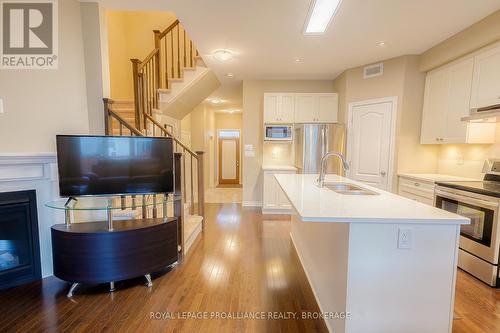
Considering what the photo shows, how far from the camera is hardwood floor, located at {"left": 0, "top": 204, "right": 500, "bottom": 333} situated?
5.88 ft

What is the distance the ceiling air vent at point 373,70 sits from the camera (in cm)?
388

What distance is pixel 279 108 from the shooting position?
4.79 metres

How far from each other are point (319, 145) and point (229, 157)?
5.01 meters

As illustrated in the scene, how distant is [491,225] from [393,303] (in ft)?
5.53

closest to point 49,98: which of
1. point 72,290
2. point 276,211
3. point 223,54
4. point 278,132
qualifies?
point 72,290

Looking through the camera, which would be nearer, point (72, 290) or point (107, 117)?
point (72, 290)

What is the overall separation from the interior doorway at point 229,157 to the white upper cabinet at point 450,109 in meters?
6.18

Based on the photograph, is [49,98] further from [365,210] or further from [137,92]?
[365,210]

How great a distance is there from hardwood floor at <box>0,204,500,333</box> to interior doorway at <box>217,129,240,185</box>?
609cm

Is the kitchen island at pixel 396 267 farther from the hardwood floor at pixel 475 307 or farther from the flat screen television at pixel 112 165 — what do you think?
the flat screen television at pixel 112 165

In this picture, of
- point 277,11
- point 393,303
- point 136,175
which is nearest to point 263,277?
point 393,303

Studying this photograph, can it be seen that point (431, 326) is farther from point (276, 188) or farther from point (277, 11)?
point (276, 188)

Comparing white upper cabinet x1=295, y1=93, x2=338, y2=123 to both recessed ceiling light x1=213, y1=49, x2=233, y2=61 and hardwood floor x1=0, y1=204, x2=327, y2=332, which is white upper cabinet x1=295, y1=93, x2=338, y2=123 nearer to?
recessed ceiling light x1=213, y1=49, x2=233, y2=61

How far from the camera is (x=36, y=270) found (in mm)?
2355
